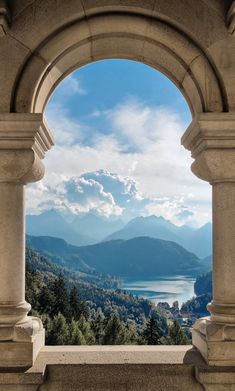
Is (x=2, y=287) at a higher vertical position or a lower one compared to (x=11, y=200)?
lower

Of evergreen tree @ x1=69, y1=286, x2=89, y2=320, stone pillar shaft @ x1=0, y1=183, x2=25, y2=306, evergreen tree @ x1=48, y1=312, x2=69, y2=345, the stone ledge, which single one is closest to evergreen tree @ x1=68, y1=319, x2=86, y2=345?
evergreen tree @ x1=48, y1=312, x2=69, y2=345

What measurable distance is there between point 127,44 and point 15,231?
2.72m

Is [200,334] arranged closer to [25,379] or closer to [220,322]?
[220,322]

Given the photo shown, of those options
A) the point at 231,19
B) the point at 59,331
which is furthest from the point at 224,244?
the point at 59,331

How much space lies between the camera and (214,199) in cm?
495

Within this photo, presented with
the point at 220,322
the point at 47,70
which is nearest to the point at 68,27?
the point at 47,70

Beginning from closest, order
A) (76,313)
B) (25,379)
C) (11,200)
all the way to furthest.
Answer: (25,379) → (11,200) → (76,313)

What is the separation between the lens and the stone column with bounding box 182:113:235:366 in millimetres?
4695

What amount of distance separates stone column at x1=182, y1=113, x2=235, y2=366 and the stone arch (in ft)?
0.94

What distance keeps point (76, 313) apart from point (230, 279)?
63.5 metres

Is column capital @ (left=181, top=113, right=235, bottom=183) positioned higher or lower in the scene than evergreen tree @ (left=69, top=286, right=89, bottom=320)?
higher

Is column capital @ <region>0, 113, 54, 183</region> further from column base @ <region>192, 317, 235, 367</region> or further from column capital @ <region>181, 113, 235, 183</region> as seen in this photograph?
column base @ <region>192, 317, 235, 367</region>

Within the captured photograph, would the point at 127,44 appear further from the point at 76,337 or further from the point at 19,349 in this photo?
the point at 76,337

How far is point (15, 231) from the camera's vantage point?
16.0ft
